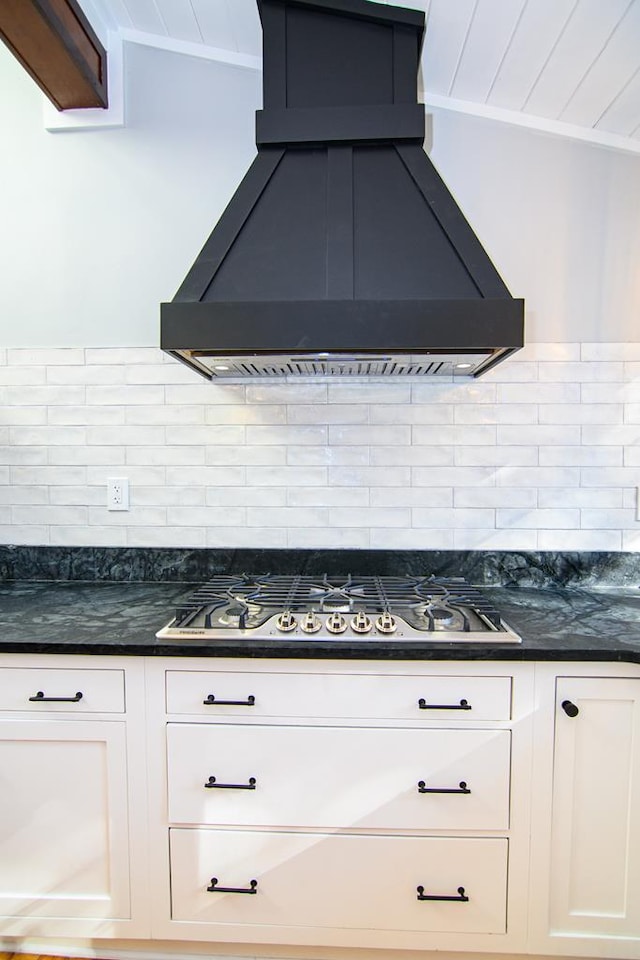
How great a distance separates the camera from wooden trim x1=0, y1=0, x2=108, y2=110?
1422 millimetres

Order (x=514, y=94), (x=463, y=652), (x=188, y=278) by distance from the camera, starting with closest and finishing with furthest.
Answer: (x=463, y=652)
(x=188, y=278)
(x=514, y=94)

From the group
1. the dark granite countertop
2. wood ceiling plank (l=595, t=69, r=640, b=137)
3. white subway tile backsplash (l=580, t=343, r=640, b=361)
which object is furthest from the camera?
white subway tile backsplash (l=580, t=343, r=640, b=361)

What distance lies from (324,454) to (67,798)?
1228mm

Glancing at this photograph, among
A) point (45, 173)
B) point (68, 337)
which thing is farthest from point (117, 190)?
point (68, 337)

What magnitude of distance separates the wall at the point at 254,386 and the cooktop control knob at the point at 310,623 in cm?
49

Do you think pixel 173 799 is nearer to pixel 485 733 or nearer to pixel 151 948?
pixel 151 948

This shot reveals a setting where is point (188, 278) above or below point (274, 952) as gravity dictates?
above

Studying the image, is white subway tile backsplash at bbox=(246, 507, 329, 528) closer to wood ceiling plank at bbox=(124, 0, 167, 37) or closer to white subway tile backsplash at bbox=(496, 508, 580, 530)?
white subway tile backsplash at bbox=(496, 508, 580, 530)

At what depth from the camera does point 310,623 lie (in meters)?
1.32

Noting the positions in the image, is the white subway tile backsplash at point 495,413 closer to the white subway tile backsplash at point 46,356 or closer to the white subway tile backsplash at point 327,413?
the white subway tile backsplash at point 327,413

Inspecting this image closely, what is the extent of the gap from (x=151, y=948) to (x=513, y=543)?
1.60 metres

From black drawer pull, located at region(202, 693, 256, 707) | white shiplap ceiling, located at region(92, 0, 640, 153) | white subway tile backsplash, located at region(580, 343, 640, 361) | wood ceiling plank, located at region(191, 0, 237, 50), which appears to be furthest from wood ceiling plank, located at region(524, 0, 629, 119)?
black drawer pull, located at region(202, 693, 256, 707)

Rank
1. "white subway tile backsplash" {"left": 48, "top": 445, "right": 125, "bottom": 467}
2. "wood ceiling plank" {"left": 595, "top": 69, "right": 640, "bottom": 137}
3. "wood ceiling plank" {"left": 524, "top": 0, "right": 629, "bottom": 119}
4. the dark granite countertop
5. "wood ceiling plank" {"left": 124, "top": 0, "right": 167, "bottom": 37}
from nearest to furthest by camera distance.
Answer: the dark granite countertop
"wood ceiling plank" {"left": 524, "top": 0, "right": 629, "bottom": 119}
"wood ceiling plank" {"left": 595, "top": 69, "right": 640, "bottom": 137}
"wood ceiling plank" {"left": 124, "top": 0, "right": 167, "bottom": 37}
"white subway tile backsplash" {"left": 48, "top": 445, "right": 125, "bottom": 467}

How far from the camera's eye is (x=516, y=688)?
1256 mm
